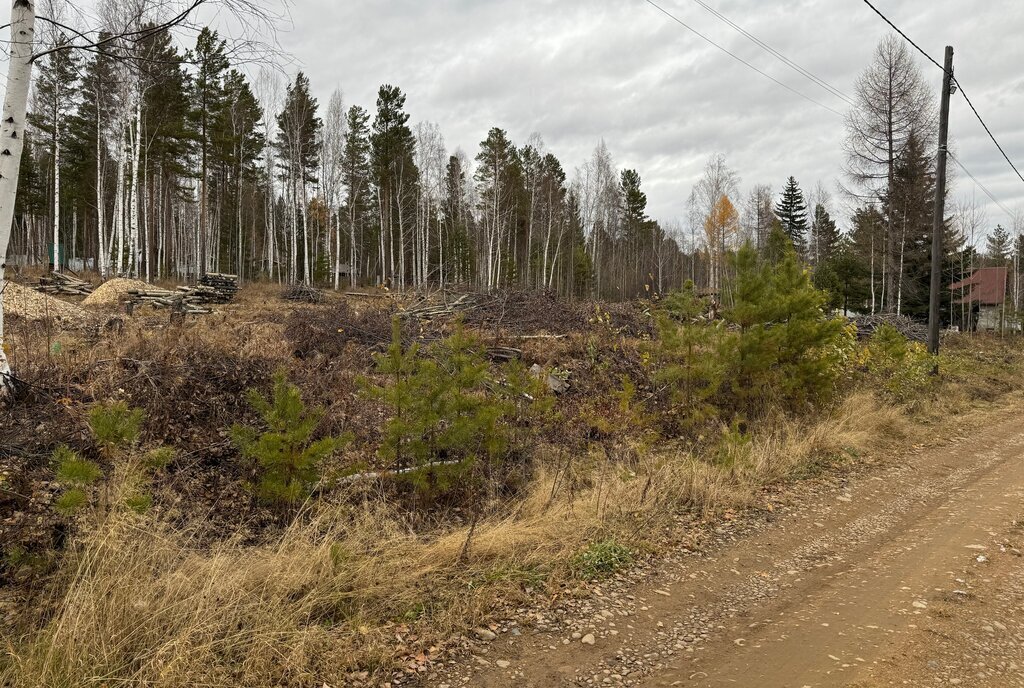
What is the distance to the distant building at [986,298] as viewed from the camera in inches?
1128

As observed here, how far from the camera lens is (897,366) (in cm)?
1234

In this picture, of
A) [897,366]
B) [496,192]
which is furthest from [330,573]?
[496,192]

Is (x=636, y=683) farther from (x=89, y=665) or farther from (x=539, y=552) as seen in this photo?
(x=89, y=665)

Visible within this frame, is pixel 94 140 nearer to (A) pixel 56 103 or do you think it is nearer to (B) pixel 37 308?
(A) pixel 56 103

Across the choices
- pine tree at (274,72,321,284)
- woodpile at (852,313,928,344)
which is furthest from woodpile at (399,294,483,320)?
pine tree at (274,72,321,284)

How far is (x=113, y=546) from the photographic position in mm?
3885

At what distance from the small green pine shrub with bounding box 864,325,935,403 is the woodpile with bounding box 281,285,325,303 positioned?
694 inches

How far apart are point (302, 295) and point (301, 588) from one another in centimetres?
1874

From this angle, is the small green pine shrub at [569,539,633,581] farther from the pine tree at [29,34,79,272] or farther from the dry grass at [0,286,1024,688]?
the pine tree at [29,34,79,272]

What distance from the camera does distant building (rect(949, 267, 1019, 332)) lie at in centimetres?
2866

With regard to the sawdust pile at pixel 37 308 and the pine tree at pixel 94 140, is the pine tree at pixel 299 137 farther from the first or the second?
the sawdust pile at pixel 37 308

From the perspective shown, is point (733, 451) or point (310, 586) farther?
point (733, 451)

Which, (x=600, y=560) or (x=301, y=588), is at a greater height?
(x=301, y=588)

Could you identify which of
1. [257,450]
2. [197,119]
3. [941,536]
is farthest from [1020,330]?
[197,119]
